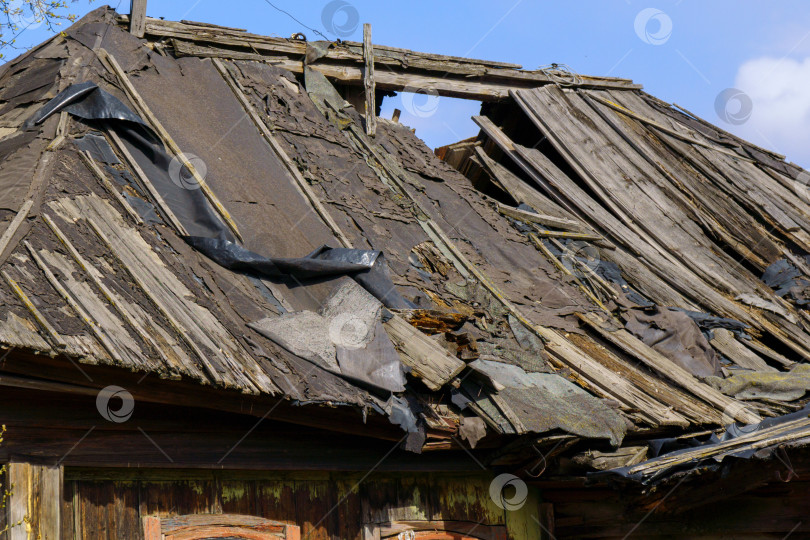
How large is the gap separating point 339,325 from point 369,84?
15.4 ft

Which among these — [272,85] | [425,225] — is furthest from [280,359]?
[272,85]

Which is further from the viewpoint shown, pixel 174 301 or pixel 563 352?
pixel 563 352

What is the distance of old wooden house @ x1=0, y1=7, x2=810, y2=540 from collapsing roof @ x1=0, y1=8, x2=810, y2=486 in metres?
0.03

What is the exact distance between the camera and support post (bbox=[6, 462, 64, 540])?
4.30 m

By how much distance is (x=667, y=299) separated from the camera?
877cm

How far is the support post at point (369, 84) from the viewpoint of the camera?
9.60 metres

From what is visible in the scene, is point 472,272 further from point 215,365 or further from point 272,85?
point 215,365

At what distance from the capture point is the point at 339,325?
5.96 m

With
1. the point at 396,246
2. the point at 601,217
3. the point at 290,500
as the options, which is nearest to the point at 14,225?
the point at 290,500

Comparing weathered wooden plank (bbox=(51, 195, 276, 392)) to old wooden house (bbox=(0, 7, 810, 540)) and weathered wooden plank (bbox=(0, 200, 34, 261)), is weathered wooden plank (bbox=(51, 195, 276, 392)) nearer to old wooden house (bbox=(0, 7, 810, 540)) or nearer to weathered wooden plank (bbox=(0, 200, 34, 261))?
old wooden house (bbox=(0, 7, 810, 540))

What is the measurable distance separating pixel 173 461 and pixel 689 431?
11.7 feet

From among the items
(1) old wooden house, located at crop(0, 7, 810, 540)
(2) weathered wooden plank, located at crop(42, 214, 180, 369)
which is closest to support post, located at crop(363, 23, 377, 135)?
(1) old wooden house, located at crop(0, 7, 810, 540)

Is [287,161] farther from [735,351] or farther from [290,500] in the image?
[735,351]

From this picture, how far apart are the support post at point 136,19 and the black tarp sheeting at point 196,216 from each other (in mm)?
1828
